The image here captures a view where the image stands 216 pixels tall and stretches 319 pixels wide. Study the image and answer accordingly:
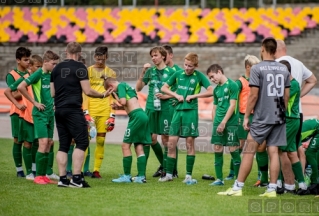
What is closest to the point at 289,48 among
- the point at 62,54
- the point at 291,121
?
the point at 62,54

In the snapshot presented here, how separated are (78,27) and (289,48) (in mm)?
7691

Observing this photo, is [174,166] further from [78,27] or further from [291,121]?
[78,27]

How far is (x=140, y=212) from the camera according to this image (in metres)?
8.64

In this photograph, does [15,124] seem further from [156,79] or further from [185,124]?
[185,124]

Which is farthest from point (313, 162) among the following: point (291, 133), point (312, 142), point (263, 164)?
point (291, 133)

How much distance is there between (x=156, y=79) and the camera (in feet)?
41.7

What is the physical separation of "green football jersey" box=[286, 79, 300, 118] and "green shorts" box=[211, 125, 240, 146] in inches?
63.0

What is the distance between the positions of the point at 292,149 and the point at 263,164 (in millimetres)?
1131

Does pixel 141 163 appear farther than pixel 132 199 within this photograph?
Yes

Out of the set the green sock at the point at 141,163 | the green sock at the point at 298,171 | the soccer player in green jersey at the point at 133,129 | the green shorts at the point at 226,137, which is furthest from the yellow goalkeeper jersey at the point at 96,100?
the green sock at the point at 298,171

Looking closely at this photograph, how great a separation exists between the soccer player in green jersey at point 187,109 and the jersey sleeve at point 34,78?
2030mm

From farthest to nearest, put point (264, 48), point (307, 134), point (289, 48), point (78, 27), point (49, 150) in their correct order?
point (78, 27) → point (289, 48) → point (49, 150) → point (307, 134) → point (264, 48)

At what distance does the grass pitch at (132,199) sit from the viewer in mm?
8719

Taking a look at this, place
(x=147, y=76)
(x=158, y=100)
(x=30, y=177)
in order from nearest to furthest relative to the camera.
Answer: (x=30, y=177), (x=158, y=100), (x=147, y=76)
